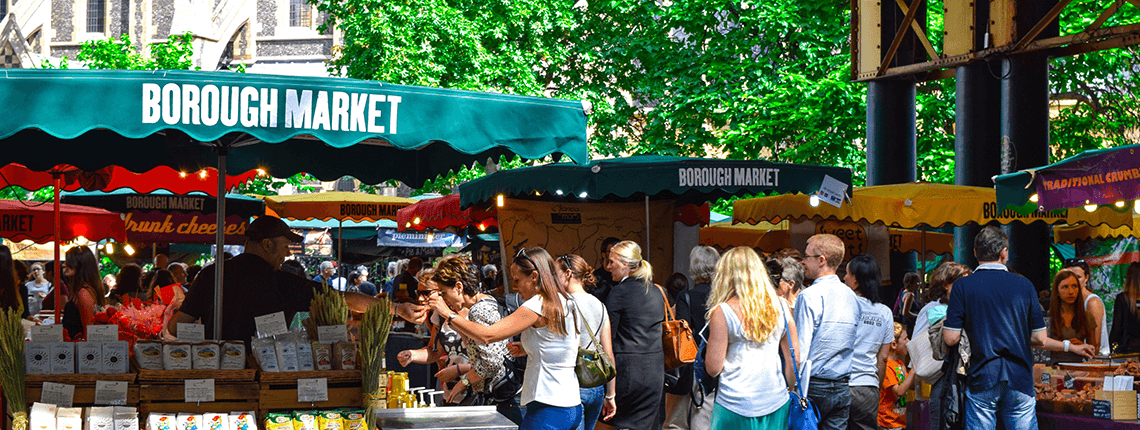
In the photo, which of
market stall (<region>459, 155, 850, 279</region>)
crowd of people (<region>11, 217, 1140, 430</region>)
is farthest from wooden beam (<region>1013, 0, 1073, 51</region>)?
crowd of people (<region>11, 217, 1140, 430</region>)

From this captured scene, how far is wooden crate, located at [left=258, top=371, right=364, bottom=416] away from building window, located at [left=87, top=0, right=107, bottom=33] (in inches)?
2136

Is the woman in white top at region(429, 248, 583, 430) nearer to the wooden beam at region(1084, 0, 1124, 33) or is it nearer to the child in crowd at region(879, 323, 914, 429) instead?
the child in crowd at region(879, 323, 914, 429)

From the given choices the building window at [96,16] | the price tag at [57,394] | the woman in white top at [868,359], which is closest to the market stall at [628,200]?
the woman in white top at [868,359]

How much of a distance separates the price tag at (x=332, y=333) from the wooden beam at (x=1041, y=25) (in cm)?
1047

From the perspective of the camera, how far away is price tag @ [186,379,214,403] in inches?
199

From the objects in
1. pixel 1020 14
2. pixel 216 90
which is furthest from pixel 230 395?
pixel 1020 14

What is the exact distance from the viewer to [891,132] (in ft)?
57.6

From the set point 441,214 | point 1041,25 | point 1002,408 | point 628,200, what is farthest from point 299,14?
point 1002,408

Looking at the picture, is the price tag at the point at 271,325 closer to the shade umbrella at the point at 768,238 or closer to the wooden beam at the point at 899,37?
the shade umbrella at the point at 768,238

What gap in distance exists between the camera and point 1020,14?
45.7ft

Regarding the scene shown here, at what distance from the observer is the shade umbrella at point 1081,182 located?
23.9 feet

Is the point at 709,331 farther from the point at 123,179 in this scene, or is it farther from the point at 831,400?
the point at 123,179

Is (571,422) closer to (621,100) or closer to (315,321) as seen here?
(315,321)

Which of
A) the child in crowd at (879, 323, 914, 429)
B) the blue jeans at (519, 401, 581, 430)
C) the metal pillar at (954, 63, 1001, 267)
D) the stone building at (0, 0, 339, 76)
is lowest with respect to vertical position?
the child in crowd at (879, 323, 914, 429)
